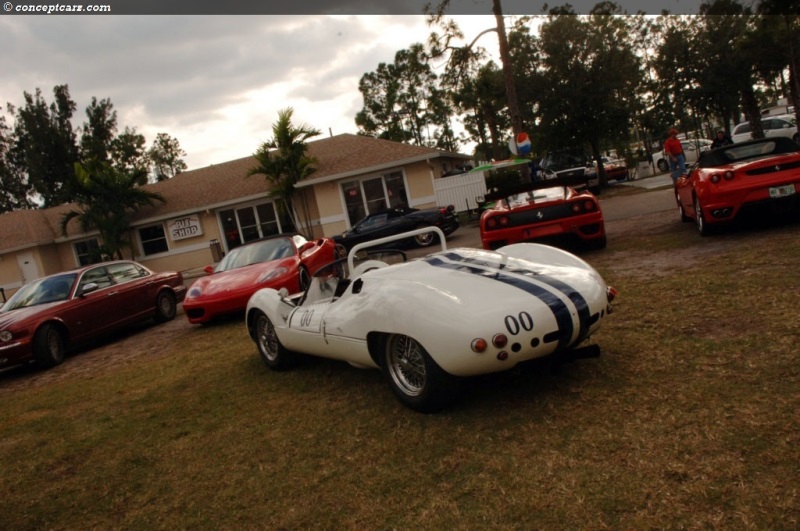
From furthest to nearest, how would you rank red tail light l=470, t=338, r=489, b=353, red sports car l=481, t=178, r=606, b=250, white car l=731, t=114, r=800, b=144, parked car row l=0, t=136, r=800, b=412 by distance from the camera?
white car l=731, t=114, r=800, b=144, red sports car l=481, t=178, r=606, b=250, parked car row l=0, t=136, r=800, b=412, red tail light l=470, t=338, r=489, b=353

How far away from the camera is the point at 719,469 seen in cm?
245

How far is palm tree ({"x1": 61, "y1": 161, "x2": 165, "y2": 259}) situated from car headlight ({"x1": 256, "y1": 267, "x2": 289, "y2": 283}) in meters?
20.0

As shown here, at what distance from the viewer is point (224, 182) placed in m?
27.5

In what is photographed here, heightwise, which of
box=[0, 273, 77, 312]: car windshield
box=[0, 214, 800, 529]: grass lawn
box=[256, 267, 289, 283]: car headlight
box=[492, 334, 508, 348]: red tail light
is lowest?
box=[0, 214, 800, 529]: grass lawn

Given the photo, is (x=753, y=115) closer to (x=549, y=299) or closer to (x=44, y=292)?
(x=549, y=299)

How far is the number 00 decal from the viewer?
3146 millimetres

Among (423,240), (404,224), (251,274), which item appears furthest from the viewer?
(404,224)

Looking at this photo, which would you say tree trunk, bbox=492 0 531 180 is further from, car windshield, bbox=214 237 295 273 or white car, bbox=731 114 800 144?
white car, bbox=731 114 800 144

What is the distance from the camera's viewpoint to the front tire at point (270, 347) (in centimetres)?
535

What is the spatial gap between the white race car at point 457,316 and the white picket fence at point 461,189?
1810 cm

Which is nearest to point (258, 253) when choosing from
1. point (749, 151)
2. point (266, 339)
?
point (266, 339)

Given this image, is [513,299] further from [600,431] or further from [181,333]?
[181,333]


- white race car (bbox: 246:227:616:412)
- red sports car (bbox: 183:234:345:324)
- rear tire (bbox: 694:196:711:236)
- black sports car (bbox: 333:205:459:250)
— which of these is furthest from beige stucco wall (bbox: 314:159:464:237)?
white race car (bbox: 246:227:616:412)

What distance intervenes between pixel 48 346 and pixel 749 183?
9.73 metres
